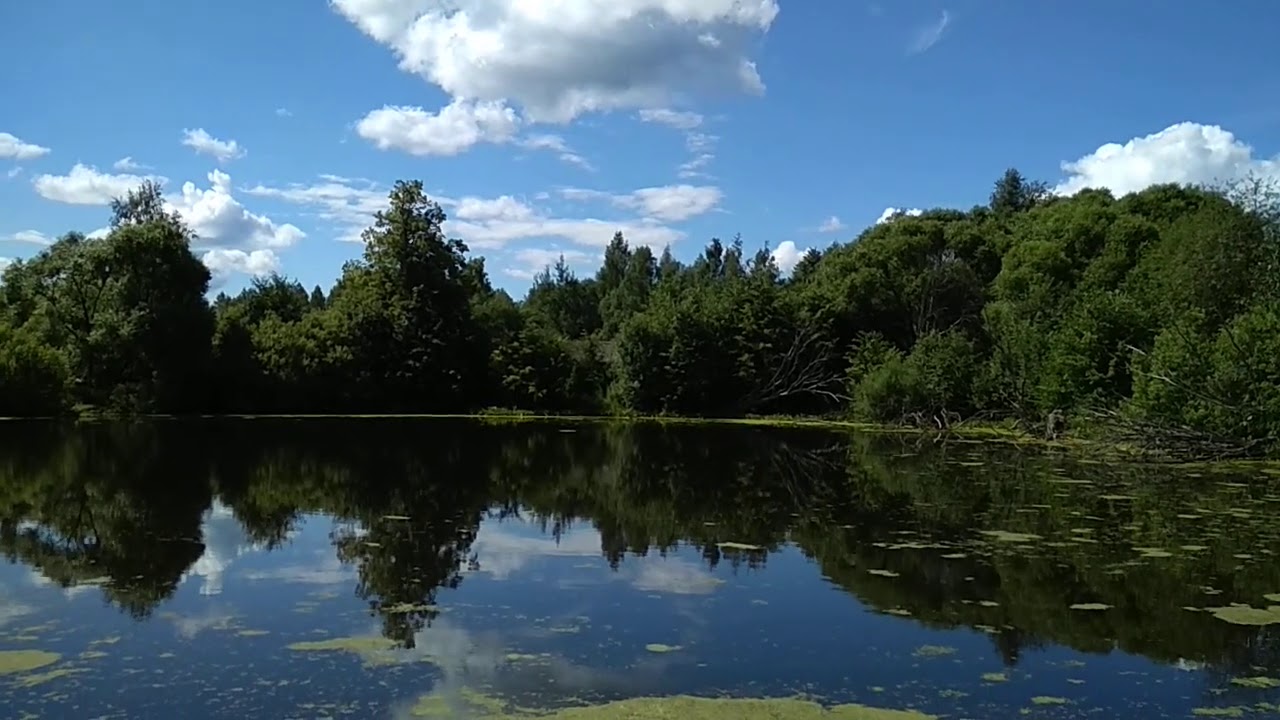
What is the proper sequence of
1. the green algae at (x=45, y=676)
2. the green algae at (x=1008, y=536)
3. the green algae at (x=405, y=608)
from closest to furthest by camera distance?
the green algae at (x=45, y=676) → the green algae at (x=405, y=608) → the green algae at (x=1008, y=536)

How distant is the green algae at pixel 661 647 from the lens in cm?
919

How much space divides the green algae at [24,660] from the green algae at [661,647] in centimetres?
484

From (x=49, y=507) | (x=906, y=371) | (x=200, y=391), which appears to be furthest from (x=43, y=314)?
(x=906, y=371)

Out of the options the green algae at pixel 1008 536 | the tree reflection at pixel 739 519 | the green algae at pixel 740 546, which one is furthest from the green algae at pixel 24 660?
the green algae at pixel 1008 536

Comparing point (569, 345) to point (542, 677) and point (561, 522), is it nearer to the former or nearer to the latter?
point (561, 522)

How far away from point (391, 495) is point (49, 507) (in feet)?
18.4

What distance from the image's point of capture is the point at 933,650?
9312 millimetres

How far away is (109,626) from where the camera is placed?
941 centimetres

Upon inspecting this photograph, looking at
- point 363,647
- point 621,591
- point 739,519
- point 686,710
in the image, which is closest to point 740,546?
point 739,519

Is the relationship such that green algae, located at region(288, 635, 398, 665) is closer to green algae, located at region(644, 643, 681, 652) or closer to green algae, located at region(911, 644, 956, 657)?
green algae, located at region(644, 643, 681, 652)

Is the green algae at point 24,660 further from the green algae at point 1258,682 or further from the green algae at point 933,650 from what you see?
the green algae at point 1258,682

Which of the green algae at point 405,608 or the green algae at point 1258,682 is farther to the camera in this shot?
the green algae at point 405,608

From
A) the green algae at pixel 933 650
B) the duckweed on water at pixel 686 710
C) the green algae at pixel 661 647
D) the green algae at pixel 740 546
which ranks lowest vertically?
the duckweed on water at pixel 686 710

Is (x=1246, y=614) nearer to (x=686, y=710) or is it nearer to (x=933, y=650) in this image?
(x=933, y=650)
